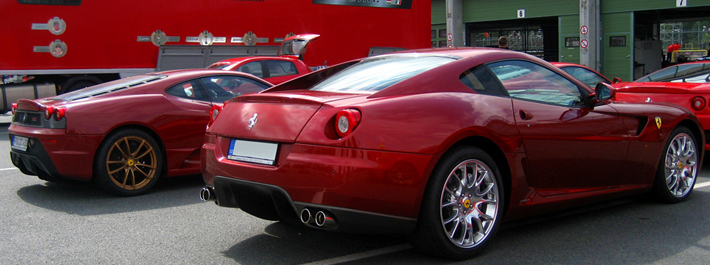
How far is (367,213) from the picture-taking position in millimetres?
3713

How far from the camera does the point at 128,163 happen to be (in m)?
6.51

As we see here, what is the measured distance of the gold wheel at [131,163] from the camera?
6457mm

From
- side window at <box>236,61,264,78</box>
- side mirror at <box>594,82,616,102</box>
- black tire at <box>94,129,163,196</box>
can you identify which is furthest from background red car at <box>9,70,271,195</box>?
side window at <box>236,61,264,78</box>

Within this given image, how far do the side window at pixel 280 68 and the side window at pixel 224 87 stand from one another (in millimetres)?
5314

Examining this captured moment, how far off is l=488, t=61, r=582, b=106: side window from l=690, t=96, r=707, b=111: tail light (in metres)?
3.04

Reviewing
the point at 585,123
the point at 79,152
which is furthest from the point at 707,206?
the point at 79,152

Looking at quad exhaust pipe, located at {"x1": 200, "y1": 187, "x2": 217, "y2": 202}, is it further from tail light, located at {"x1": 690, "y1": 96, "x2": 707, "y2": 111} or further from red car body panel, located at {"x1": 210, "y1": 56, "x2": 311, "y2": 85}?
red car body panel, located at {"x1": 210, "y1": 56, "x2": 311, "y2": 85}

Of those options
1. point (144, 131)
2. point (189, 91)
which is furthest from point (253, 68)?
point (144, 131)

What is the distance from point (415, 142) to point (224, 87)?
4.05 metres

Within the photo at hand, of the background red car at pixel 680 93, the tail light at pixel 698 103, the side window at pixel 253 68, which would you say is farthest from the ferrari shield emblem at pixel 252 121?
the side window at pixel 253 68

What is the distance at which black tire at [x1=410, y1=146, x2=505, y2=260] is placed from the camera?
12.7ft

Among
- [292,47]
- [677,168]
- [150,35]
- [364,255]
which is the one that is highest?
[150,35]

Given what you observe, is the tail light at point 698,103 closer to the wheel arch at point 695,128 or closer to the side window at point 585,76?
the wheel arch at point 695,128

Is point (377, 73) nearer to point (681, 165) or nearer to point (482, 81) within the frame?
point (482, 81)
